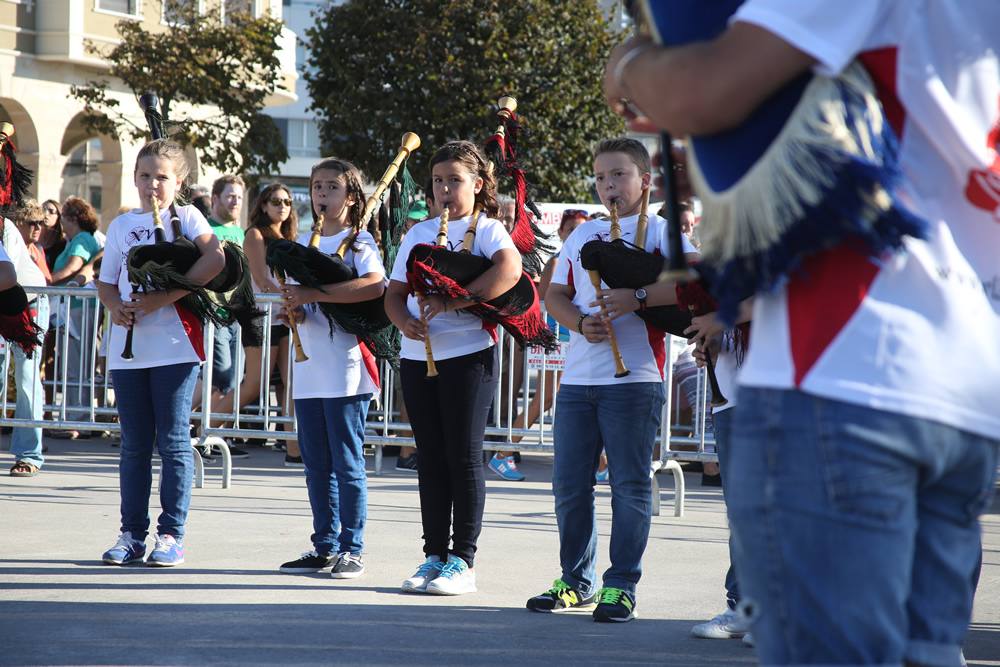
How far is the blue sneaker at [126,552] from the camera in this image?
19.6 ft

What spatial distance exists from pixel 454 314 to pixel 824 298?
3.77 meters

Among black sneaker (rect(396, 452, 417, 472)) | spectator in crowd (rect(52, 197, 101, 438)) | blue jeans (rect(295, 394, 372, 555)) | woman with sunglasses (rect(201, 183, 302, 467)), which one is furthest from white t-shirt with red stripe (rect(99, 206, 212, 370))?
spectator in crowd (rect(52, 197, 101, 438))

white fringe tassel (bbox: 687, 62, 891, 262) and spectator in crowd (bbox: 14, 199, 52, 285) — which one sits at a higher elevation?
spectator in crowd (bbox: 14, 199, 52, 285)

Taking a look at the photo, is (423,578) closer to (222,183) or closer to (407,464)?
(407,464)

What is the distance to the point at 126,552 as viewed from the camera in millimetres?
5996

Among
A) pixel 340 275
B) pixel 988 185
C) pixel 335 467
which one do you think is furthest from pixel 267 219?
pixel 988 185

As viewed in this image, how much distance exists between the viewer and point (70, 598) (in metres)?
5.22

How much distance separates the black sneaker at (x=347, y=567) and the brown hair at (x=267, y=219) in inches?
134

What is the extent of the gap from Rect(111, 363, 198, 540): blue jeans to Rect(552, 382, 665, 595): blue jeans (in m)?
1.87

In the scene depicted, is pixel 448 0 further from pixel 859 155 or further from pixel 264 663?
pixel 859 155

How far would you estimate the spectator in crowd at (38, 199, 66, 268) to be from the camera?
11.6 metres

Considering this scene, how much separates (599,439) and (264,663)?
1.68 meters

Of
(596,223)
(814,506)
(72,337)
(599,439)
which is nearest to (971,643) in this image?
(599,439)

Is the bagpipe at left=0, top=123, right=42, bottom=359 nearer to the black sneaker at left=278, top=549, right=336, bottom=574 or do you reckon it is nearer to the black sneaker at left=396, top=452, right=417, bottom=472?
the black sneaker at left=278, top=549, right=336, bottom=574
